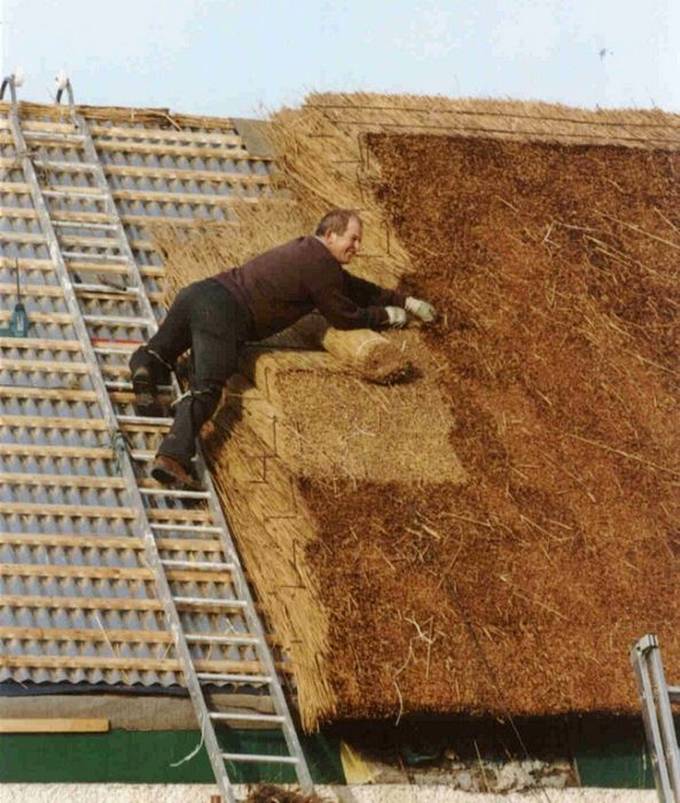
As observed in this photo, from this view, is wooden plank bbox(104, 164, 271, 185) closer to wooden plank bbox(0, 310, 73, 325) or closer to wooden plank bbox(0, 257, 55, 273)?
wooden plank bbox(0, 257, 55, 273)

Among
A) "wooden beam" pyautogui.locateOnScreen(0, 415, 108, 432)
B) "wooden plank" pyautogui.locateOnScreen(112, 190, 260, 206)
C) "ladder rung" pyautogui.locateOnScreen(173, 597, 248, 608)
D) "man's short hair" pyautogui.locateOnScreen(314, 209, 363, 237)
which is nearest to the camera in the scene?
"ladder rung" pyautogui.locateOnScreen(173, 597, 248, 608)

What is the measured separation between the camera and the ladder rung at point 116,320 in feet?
31.8

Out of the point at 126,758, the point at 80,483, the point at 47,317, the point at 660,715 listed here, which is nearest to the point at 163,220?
the point at 47,317

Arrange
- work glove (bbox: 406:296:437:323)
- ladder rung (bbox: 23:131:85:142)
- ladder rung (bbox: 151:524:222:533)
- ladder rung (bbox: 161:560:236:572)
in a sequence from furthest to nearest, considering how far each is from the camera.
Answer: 1. ladder rung (bbox: 23:131:85:142)
2. work glove (bbox: 406:296:437:323)
3. ladder rung (bbox: 151:524:222:533)
4. ladder rung (bbox: 161:560:236:572)

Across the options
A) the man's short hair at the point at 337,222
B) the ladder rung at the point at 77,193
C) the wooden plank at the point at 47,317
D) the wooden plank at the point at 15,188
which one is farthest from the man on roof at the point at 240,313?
the wooden plank at the point at 15,188

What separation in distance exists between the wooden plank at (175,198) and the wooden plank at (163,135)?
62cm

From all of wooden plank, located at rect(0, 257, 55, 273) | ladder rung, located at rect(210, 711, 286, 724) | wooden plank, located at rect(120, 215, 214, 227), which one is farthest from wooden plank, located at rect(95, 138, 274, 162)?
ladder rung, located at rect(210, 711, 286, 724)

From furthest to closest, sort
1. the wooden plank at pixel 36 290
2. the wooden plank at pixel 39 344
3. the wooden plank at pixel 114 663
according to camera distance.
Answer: the wooden plank at pixel 36 290
the wooden plank at pixel 39 344
the wooden plank at pixel 114 663

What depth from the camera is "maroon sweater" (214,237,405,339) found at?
9.46 m

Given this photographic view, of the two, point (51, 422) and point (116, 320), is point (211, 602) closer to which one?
point (51, 422)

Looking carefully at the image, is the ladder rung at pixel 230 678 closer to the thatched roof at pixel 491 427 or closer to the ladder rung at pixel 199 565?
the thatched roof at pixel 491 427

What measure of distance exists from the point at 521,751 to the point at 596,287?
313 cm

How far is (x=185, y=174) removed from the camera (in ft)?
35.9

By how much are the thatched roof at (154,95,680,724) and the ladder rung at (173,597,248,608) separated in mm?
127
